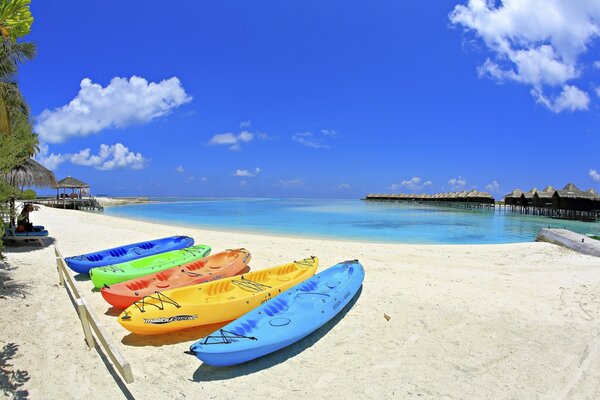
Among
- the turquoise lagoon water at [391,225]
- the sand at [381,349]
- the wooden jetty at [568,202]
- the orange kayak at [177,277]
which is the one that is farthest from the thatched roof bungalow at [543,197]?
the orange kayak at [177,277]

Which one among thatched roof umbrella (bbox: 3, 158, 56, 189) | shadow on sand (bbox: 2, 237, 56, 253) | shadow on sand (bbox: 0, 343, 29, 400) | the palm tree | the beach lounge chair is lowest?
shadow on sand (bbox: 0, 343, 29, 400)

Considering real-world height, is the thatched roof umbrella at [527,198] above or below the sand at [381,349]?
above

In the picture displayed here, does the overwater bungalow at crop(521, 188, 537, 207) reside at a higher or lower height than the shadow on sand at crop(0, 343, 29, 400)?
higher

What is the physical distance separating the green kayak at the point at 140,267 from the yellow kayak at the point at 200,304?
1841 mm

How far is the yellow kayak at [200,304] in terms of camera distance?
4.03 metres

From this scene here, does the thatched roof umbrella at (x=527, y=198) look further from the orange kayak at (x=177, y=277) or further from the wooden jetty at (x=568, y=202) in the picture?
the orange kayak at (x=177, y=277)

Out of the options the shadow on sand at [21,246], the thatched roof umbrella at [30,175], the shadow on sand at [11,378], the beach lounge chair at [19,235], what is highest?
the thatched roof umbrella at [30,175]

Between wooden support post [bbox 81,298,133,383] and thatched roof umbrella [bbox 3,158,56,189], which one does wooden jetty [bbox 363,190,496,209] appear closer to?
thatched roof umbrella [bbox 3,158,56,189]

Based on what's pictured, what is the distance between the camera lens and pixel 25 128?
20.1 feet

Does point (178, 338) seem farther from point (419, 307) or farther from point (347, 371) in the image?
point (419, 307)

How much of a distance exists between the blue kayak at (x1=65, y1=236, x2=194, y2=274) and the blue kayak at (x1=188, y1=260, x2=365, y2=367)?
4377mm

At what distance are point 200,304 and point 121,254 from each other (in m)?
4.44

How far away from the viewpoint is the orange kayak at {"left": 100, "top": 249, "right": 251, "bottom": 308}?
4914mm

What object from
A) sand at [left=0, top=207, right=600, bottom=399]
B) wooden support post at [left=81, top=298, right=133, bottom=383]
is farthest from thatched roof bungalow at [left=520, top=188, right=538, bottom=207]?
wooden support post at [left=81, top=298, right=133, bottom=383]
